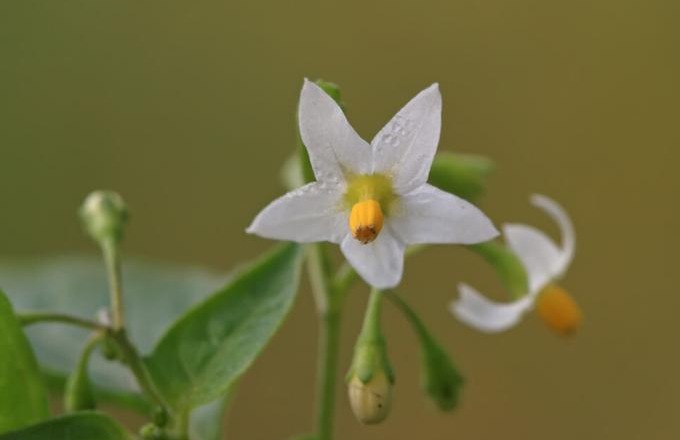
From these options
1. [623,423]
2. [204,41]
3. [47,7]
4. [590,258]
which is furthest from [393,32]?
[623,423]

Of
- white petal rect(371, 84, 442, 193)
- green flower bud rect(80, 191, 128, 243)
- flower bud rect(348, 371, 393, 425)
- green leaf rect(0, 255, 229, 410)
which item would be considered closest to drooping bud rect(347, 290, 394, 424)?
flower bud rect(348, 371, 393, 425)

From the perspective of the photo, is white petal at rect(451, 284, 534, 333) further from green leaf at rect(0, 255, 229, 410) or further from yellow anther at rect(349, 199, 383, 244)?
green leaf at rect(0, 255, 229, 410)

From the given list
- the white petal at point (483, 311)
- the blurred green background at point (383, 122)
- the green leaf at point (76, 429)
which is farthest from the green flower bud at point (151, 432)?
the blurred green background at point (383, 122)

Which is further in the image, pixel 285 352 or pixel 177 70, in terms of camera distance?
pixel 177 70

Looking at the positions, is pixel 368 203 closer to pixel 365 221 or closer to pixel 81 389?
pixel 365 221

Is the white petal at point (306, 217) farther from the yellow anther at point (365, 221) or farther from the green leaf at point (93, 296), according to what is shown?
the green leaf at point (93, 296)

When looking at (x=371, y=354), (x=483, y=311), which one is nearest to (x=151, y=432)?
(x=371, y=354)

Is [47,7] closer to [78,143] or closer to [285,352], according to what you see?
[78,143]
